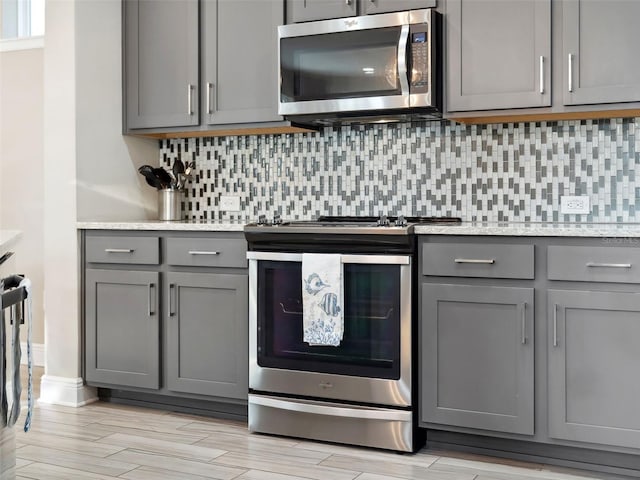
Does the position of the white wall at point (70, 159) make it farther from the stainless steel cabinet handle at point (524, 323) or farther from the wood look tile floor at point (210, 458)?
the stainless steel cabinet handle at point (524, 323)

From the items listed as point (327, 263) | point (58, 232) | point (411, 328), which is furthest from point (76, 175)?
point (411, 328)

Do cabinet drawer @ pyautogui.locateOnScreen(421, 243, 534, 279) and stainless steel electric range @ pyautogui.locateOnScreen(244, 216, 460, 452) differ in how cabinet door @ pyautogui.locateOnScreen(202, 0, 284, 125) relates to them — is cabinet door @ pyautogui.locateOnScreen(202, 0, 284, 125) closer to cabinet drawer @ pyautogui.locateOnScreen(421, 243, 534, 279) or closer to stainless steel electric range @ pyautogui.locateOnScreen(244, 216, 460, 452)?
stainless steel electric range @ pyautogui.locateOnScreen(244, 216, 460, 452)

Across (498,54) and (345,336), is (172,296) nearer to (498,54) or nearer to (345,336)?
(345,336)

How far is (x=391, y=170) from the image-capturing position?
371cm

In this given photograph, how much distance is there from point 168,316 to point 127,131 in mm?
1107

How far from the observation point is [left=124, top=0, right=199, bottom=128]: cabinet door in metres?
3.84

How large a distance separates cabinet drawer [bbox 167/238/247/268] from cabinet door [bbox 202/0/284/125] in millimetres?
664

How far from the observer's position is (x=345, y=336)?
10.2 ft

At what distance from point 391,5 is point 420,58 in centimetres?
31

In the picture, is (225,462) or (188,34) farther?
(188,34)

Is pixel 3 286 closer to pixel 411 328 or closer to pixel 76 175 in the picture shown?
pixel 411 328

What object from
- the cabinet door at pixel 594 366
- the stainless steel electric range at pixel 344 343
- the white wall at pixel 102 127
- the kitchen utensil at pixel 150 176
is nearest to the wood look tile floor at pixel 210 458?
the stainless steel electric range at pixel 344 343

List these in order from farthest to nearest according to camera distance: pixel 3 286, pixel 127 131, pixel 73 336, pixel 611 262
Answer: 1. pixel 127 131
2. pixel 73 336
3. pixel 611 262
4. pixel 3 286

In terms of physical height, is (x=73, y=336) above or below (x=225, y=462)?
above
